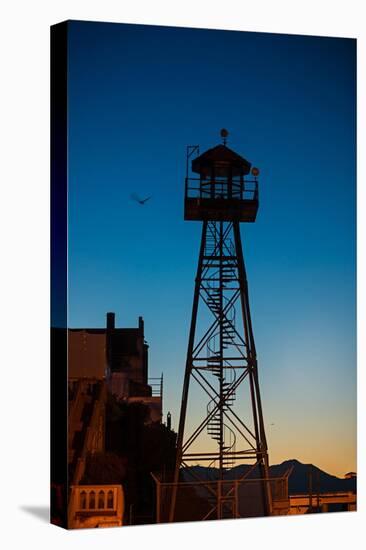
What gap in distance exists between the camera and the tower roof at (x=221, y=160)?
15.6 m

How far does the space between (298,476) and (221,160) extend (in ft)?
10.2

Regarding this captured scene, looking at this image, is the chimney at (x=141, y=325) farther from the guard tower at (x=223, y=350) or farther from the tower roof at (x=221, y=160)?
the tower roof at (x=221, y=160)

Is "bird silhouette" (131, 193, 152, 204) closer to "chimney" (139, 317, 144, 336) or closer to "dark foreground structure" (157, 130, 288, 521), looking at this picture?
"dark foreground structure" (157, 130, 288, 521)

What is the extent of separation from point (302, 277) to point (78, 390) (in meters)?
2.54

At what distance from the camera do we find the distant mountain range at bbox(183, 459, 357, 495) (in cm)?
1567

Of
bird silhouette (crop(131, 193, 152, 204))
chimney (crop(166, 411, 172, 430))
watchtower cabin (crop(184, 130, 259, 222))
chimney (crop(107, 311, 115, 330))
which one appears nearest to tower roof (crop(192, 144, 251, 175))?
watchtower cabin (crop(184, 130, 259, 222))

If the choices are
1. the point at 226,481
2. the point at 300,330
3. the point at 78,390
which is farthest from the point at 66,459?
the point at 300,330

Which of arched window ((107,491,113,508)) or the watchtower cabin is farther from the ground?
the watchtower cabin

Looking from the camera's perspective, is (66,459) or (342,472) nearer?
(66,459)

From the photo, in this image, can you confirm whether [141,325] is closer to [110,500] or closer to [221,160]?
[110,500]

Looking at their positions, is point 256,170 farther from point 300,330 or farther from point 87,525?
point 87,525

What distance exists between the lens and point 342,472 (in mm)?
16281

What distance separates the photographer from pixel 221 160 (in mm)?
15734

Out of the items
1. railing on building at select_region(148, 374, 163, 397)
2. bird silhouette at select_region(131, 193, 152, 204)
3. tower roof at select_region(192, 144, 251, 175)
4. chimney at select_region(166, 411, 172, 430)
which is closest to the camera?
bird silhouette at select_region(131, 193, 152, 204)
